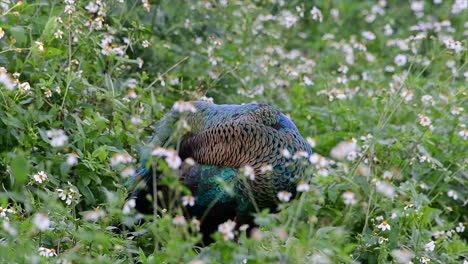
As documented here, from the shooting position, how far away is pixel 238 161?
461cm

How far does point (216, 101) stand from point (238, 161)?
1.93m

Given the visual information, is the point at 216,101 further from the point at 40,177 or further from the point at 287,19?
the point at 40,177

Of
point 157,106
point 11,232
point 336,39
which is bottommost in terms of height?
point 336,39

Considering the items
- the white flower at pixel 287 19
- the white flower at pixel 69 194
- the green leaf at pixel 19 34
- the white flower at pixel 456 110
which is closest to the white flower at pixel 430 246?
the white flower at pixel 456 110

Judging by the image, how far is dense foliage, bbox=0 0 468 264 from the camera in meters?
3.84

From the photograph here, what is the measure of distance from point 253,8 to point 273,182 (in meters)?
2.90

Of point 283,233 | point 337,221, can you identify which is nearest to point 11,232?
point 283,233

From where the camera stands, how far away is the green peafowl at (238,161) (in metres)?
4.52

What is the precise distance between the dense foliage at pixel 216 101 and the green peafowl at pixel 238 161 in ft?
0.40

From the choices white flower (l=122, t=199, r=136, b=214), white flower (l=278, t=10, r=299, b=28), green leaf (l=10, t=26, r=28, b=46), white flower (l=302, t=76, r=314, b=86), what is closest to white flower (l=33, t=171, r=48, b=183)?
white flower (l=122, t=199, r=136, b=214)

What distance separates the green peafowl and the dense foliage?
123mm

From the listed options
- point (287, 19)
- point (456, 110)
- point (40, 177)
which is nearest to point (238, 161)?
point (40, 177)

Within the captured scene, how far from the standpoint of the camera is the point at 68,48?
5.46 metres

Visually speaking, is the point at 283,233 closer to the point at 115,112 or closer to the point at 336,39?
the point at 115,112
